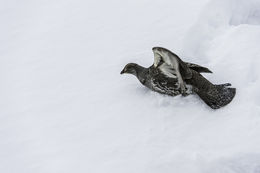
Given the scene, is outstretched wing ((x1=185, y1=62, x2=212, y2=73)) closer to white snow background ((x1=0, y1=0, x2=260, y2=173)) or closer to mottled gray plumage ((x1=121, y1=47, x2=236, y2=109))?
mottled gray plumage ((x1=121, y1=47, x2=236, y2=109))

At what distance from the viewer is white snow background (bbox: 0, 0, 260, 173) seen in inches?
189

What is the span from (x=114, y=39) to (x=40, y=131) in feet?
5.44

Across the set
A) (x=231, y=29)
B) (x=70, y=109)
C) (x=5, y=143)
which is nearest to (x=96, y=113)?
(x=70, y=109)

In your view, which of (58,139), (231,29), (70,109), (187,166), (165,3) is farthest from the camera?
(165,3)

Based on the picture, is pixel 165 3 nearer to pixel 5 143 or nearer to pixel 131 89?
pixel 131 89

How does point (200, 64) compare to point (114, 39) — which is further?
point (114, 39)

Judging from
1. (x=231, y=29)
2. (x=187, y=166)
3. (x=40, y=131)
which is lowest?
(x=187, y=166)

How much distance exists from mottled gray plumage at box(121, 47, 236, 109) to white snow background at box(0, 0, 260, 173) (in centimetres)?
8

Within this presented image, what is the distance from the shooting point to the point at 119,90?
5.57 meters

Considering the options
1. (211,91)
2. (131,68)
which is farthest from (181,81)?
(131,68)

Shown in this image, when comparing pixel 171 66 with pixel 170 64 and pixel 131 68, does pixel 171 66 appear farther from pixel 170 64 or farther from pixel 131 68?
pixel 131 68

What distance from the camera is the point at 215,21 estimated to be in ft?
20.3

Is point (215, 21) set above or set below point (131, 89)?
above

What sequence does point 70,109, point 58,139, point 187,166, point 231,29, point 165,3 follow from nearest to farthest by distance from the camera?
point 187,166
point 58,139
point 70,109
point 231,29
point 165,3
